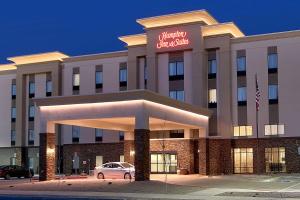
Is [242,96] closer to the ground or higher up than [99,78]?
closer to the ground

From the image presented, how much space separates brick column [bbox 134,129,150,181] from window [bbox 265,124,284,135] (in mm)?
20334

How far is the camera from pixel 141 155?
39.9m

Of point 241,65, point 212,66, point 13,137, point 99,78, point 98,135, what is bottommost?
point 13,137

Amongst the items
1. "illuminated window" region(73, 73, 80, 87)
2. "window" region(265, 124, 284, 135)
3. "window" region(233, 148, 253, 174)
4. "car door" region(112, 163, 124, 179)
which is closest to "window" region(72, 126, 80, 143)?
"illuminated window" region(73, 73, 80, 87)

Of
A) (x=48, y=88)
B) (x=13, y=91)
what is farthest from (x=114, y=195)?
(x=13, y=91)

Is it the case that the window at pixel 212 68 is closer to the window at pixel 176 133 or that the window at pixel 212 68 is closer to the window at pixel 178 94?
the window at pixel 178 94

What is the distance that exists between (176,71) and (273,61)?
35.8 ft

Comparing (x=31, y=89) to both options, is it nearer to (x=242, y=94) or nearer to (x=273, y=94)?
(x=242, y=94)

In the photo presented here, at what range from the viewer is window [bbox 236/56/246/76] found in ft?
191

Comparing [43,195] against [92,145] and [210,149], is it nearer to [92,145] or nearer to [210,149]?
[210,149]

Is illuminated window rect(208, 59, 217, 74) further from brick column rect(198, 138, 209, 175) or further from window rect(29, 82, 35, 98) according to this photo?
window rect(29, 82, 35, 98)

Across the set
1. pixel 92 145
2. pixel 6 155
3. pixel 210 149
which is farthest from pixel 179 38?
pixel 6 155

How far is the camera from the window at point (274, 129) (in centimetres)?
5606

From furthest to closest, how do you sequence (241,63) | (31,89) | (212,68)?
(31,89) < (212,68) < (241,63)
